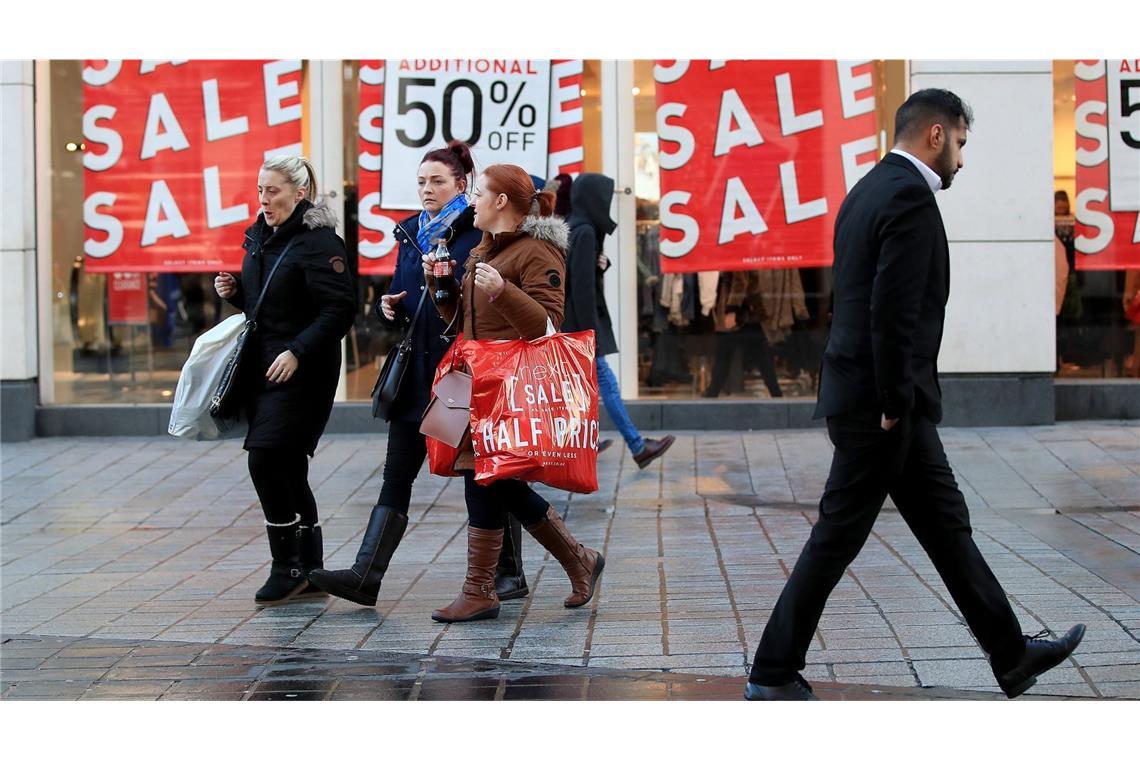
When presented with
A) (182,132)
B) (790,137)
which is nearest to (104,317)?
(182,132)

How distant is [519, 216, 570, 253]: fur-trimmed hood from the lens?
5598 mm

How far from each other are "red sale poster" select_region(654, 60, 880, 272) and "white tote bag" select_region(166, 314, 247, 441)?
5.55 meters

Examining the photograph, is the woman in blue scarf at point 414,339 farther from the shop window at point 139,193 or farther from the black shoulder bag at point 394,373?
the shop window at point 139,193

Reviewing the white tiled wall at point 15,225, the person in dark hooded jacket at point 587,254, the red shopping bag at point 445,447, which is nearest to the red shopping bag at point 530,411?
the red shopping bag at point 445,447

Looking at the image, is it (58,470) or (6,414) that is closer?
(58,470)

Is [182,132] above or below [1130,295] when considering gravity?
above

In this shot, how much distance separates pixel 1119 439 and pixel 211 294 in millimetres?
6889

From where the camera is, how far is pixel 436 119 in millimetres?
11039

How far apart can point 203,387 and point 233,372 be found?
165 millimetres

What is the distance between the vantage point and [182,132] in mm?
11211

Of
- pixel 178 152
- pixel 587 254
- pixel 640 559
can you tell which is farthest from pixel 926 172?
pixel 178 152

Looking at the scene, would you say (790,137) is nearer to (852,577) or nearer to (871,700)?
(852,577)

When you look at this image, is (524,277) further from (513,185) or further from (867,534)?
(867,534)

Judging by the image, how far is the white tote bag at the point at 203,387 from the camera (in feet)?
19.8
